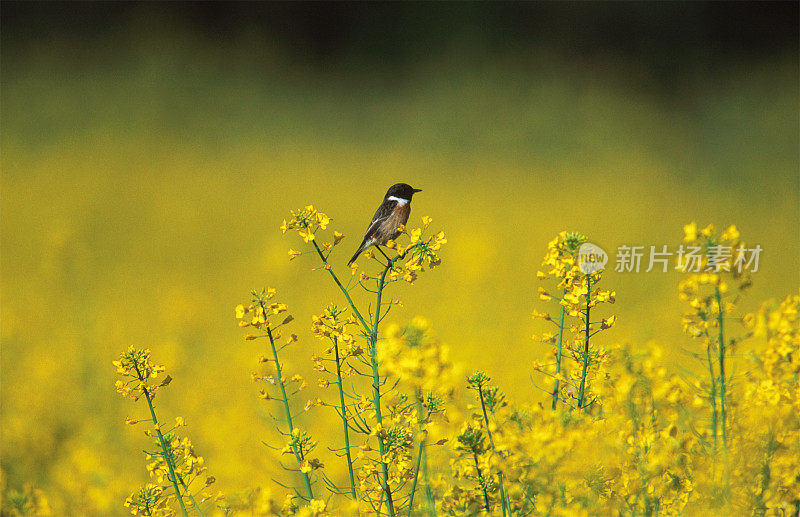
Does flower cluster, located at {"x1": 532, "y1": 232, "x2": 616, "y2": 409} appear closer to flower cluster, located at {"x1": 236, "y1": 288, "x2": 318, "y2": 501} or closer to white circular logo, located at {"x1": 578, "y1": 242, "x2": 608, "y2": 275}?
white circular logo, located at {"x1": 578, "y1": 242, "x2": 608, "y2": 275}

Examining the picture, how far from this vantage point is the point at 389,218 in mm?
1886


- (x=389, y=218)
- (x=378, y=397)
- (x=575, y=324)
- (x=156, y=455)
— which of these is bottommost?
(x=156, y=455)

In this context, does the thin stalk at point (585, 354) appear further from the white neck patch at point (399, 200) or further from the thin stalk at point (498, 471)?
the white neck patch at point (399, 200)

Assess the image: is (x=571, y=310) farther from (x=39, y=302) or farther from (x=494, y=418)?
(x=39, y=302)

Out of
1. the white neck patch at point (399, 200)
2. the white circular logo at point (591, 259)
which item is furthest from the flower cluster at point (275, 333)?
the white circular logo at point (591, 259)

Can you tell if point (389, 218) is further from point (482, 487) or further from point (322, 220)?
point (482, 487)

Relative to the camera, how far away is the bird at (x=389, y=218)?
1843 millimetres

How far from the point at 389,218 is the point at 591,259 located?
2.04 feet

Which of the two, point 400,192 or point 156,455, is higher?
point 400,192

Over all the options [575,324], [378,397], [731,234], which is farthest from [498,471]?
[731,234]

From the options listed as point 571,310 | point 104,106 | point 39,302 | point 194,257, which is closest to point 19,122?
point 104,106

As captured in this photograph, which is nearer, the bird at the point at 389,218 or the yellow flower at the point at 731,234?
the yellow flower at the point at 731,234

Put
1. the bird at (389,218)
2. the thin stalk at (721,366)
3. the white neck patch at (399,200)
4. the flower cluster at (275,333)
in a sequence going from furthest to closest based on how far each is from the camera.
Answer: the white neck patch at (399,200), the bird at (389,218), the flower cluster at (275,333), the thin stalk at (721,366)

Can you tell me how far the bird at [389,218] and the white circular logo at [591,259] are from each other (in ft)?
1.65
